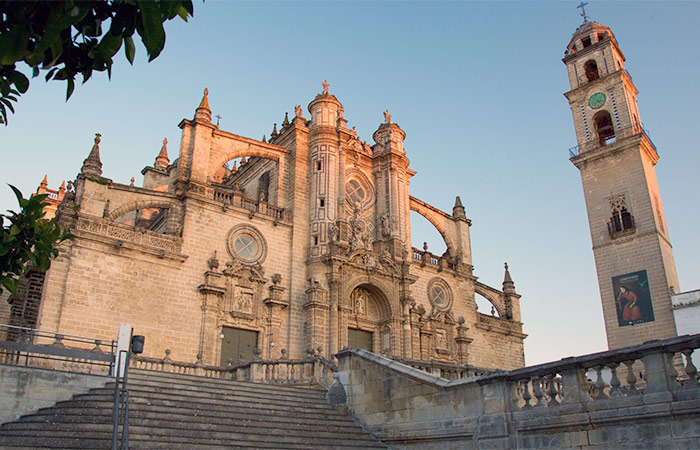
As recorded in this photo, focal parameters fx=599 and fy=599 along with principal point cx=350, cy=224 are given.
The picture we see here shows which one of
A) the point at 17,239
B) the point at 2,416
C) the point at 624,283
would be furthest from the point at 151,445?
the point at 624,283

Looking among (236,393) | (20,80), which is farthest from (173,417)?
(20,80)

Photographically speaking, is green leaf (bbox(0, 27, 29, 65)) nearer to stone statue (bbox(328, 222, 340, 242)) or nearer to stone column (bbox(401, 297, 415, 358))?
stone statue (bbox(328, 222, 340, 242))

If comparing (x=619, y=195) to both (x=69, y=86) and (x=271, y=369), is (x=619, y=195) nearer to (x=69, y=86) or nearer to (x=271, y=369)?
(x=271, y=369)

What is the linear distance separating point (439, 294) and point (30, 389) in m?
21.5

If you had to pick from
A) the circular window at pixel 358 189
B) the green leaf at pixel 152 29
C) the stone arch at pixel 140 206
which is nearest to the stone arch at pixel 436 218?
the circular window at pixel 358 189

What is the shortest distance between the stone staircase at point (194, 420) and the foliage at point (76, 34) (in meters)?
7.03

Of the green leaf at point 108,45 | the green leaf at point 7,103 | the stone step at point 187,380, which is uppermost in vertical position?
the green leaf at point 7,103

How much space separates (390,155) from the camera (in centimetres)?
3019

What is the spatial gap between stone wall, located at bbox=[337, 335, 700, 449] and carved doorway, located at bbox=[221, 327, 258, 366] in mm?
9477

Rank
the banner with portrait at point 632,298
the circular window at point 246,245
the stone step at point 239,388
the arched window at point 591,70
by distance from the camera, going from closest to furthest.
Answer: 1. the stone step at point 239,388
2. the circular window at point 246,245
3. the banner with portrait at point 632,298
4. the arched window at point 591,70

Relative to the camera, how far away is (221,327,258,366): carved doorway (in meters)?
22.2

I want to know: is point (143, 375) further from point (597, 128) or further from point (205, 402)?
point (597, 128)

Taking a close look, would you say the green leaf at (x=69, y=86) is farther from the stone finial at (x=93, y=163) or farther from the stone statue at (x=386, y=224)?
the stone statue at (x=386, y=224)

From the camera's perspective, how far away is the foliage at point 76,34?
351 centimetres
